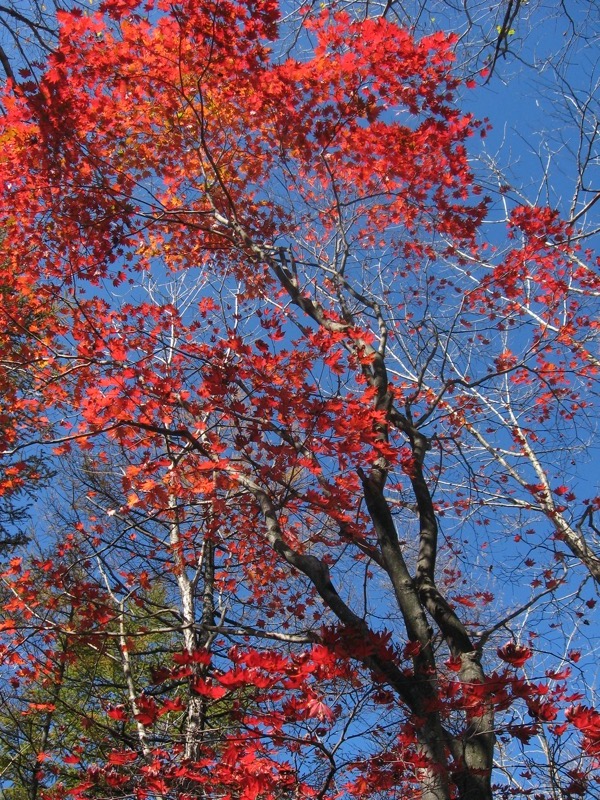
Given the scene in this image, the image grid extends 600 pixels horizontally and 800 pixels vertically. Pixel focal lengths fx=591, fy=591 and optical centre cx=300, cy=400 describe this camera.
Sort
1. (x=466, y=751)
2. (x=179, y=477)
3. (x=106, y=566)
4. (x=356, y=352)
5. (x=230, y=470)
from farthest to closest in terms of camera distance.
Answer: (x=106, y=566), (x=179, y=477), (x=356, y=352), (x=230, y=470), (x=466, y=751)

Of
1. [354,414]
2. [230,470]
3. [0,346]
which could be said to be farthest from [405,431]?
[0,346]

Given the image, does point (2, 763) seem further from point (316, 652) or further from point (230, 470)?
point (316, 652)

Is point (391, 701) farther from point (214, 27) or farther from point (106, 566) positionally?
point (214, 27)

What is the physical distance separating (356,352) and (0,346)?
698 cm

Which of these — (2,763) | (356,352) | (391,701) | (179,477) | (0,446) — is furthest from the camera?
(2,763)

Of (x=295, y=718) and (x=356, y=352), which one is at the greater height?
(x=356, y=352)

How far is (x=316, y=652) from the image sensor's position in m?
3.23

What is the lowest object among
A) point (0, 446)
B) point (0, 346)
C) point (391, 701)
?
Answer: point (391, 701)

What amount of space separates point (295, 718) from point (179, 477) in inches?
158

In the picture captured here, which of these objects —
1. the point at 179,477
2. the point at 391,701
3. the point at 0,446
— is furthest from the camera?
the point at 179,477

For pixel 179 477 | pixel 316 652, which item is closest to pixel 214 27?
pixel 179 477

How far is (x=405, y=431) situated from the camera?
4.95 metres

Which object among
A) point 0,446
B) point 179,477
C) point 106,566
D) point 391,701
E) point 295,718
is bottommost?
point 295,718

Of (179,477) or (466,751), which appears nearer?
(466,751)
